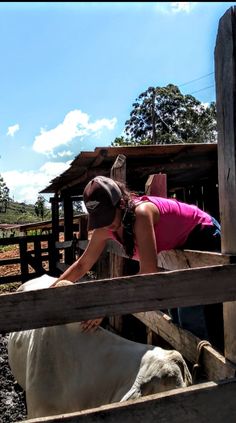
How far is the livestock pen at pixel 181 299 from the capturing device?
4.71 ft

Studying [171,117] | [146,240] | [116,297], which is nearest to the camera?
[116,297]

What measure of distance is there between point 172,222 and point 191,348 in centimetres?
71

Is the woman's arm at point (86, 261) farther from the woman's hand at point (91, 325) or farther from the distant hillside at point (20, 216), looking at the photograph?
the distant hillside at point (20, 216)

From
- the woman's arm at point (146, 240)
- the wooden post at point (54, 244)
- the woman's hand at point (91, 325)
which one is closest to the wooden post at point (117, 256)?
the woman's hand at point (91, 325)

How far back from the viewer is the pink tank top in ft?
7.83

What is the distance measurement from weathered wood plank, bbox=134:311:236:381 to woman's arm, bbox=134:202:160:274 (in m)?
0.48

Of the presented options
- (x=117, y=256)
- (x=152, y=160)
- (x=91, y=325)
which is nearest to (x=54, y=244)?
(x=152, y=160)

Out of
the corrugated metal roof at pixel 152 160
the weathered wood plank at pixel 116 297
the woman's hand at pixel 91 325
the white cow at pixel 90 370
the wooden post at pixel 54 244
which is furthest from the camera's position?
the wooden post at pixel 54 244

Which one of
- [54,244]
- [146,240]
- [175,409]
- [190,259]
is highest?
[146,240]

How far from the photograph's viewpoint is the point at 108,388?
7.43 feet

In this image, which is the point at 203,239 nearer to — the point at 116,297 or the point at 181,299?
the point at 181,299

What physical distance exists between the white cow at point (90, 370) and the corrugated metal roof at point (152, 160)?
2.99 m

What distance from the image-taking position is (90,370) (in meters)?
2.39

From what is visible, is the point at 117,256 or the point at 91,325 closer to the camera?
the point at 91,325
